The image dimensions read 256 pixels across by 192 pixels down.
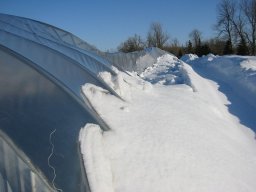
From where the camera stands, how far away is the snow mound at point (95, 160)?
3.27m

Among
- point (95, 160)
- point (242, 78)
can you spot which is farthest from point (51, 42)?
point (242, 78)

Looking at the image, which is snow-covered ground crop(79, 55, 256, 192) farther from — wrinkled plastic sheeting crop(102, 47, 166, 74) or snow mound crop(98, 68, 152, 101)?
wrinkled plastic sheeting crop(102, 47, 166, 74)

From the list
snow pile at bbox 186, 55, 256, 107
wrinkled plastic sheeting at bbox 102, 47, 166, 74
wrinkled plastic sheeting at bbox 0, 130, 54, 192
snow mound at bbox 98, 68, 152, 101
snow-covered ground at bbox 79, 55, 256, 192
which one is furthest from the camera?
wrinkled plastic sheeting at bbox 102, 47, 166, 74

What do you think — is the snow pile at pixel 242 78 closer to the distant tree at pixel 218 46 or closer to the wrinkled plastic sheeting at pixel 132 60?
the wrinkled plastic sheeting at pixel 132 60

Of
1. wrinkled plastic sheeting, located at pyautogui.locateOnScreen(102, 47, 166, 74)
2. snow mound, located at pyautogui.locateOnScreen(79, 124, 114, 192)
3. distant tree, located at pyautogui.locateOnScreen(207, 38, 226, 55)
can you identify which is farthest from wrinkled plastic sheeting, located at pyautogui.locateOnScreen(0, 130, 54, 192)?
distant tree, located at pyautogui.locateOnScreen(207, 38, 226, 55)

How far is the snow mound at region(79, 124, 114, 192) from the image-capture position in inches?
129

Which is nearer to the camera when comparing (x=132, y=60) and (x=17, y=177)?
(x=17, y=177)

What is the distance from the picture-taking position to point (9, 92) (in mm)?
3727

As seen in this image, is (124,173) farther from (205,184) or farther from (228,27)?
(228,27)

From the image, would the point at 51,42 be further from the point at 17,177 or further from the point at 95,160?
the point at 17,177

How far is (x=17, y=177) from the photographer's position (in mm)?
3270

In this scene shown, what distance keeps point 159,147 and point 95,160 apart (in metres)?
1.01

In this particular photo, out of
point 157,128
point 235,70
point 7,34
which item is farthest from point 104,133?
point 235,70

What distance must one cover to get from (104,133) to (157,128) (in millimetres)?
898
